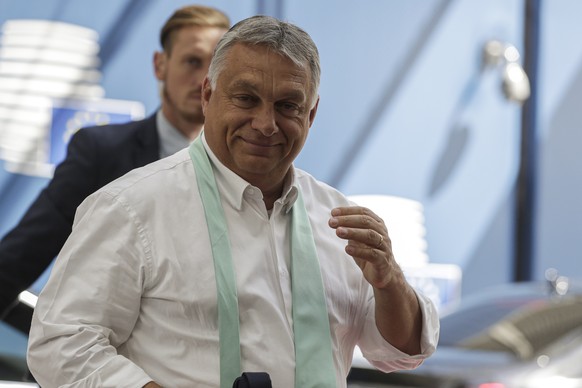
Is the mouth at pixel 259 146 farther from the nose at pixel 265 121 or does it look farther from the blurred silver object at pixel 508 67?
the blurred silver object at pixel 508 67

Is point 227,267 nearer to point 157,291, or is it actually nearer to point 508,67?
point 157,291

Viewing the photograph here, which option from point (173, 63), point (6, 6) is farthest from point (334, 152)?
point (173, 63)

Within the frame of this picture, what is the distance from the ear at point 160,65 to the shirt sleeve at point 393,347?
4.17 ft

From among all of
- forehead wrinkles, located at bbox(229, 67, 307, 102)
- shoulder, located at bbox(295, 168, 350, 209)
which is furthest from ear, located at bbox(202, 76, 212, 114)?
shoulder, located at bbox(295, 168, 350, 209)

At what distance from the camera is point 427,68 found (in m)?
10.4

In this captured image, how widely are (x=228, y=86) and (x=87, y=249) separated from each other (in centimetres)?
45

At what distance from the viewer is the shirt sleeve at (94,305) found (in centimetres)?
255

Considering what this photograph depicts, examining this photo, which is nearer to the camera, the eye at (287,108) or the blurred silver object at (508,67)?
the eye at (287,108)

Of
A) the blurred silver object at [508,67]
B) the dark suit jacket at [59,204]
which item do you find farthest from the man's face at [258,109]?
the blurred silver object at [508,67]

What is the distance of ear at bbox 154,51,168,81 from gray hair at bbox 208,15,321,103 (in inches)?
→ 44.2

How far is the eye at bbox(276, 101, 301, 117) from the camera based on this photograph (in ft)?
8.90

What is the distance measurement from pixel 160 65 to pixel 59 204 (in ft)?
2.19

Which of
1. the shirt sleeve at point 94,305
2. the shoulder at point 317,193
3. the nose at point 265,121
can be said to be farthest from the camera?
the shoulder at point 317,193

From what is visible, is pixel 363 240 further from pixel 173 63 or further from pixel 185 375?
pixel 173 63
